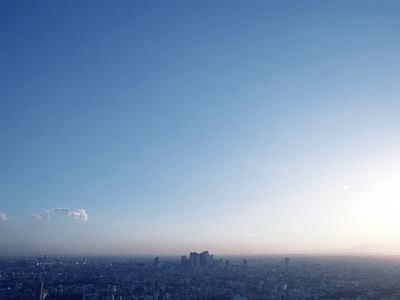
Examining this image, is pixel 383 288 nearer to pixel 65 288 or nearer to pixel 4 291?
pixel 65 288

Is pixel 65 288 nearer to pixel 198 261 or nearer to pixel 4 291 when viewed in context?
pixel 4 291

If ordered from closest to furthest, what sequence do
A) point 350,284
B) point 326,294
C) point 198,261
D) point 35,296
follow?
point 35,296 < point 326,294 < point 350,284 < point 198,261

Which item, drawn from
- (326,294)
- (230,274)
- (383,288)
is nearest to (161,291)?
(326,294)

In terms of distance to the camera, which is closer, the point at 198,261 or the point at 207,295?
the point at 207,295

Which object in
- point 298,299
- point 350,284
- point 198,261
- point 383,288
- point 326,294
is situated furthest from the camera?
point 198,261

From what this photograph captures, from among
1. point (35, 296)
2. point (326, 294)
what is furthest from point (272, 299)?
point (35, 296)

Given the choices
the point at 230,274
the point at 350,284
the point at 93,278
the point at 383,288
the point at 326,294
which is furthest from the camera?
the point at 230,274

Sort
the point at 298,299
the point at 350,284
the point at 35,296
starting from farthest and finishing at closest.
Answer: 1. the point at 350,284
2. the point at 298,299
3. the point at 35,296

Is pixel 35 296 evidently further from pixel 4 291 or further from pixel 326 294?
pixel 326 294

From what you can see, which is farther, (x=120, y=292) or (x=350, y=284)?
(x=350, y=284)
